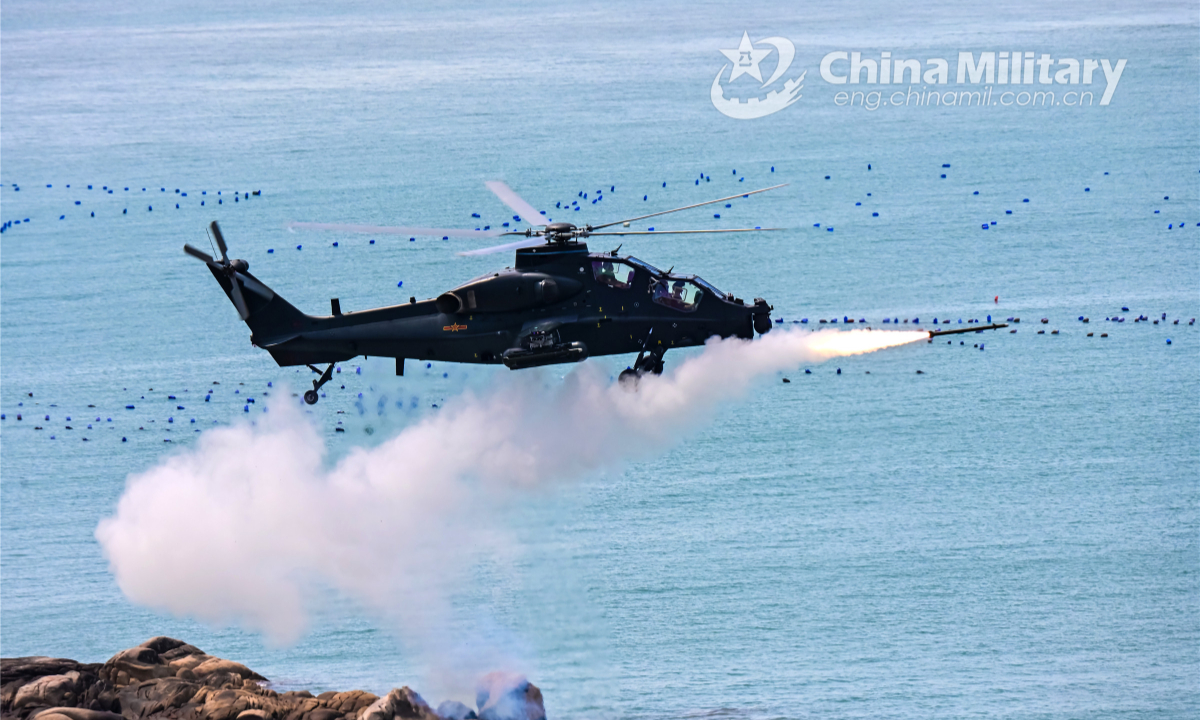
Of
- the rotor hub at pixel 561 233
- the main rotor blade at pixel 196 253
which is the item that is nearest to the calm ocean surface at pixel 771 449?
the rotor hub at pixel 561 233

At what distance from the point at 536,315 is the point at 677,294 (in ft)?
14.5

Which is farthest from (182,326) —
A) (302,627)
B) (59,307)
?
(302,627)

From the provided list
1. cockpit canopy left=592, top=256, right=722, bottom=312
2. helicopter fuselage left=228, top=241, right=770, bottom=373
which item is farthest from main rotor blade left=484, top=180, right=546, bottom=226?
cockpit canopy left=592, top=256, right=722, bottom=312

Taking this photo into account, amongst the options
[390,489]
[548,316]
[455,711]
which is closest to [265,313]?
[548,316]

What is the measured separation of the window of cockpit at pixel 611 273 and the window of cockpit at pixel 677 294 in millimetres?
→ 898

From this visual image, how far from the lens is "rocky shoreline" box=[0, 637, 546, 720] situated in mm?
81750

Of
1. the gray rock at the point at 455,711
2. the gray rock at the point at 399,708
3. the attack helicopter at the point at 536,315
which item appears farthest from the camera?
the gray rock at the point at 455,711

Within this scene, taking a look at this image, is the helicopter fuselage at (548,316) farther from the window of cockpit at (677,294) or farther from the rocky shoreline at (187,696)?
the rocky shoreline at (187,696)

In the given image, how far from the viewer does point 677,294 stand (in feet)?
178

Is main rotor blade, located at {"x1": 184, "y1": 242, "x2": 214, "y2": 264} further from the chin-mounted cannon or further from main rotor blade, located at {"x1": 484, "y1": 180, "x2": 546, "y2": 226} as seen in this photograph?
the chin-mounted cannon

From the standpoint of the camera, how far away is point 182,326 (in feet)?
477

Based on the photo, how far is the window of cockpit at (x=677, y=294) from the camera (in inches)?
2136

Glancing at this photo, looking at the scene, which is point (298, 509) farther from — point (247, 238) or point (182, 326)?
point (247, 238)

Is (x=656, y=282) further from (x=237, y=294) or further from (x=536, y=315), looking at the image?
(x=237, y=294)
